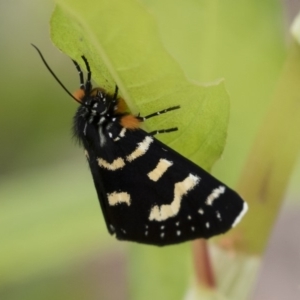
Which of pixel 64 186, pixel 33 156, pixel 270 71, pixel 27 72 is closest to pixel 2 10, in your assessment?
pixel 27 72

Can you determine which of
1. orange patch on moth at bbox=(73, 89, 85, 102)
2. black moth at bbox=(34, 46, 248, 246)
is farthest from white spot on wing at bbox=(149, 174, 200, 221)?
orange patch on moth at bbox=(73, 89, 85, 102)

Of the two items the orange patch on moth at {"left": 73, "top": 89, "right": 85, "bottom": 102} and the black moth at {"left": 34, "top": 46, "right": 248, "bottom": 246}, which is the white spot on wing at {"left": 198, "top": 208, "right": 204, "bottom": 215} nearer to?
the black moth at {"left": 34, "top": 46, "right": 248, "bottom": 246}

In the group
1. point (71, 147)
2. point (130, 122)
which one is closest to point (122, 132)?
point (130, 122)

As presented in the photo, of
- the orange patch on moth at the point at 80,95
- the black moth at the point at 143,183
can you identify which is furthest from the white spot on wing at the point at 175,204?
the orange patch on moth at the point at 80,95

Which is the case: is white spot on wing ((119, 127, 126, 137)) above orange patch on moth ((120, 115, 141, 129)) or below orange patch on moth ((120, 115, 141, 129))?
below

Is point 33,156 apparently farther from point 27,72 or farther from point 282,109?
point 282,109

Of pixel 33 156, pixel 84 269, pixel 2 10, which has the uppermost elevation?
pixel 2 10
